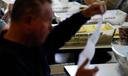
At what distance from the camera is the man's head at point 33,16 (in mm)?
914

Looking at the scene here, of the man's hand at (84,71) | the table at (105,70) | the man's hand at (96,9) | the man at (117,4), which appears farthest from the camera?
the man at (117,4)

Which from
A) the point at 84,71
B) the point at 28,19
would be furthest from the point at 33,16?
the point at 84,71

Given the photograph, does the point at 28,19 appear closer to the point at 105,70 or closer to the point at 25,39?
the point at 25,39

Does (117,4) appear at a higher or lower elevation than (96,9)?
lower

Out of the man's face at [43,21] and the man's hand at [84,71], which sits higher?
the man's face at [43,21]

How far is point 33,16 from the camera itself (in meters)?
0.92

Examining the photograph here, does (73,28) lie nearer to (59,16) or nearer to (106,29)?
(106,29)

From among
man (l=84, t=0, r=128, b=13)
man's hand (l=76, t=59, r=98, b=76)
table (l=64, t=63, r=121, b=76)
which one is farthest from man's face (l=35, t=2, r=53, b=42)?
man (l=84, t=0, r=128, b=13)

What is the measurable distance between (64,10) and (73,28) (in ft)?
3.37

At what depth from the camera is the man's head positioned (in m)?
0.91

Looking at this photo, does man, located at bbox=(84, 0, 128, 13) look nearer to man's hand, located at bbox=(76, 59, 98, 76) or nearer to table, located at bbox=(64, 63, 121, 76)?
table, located at bbox=(64, 63, 121, 76)

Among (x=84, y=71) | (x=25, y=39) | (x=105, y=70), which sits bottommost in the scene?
(x=105, y=70)

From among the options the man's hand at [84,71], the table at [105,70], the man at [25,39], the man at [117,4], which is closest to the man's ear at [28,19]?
the man at [25,39]

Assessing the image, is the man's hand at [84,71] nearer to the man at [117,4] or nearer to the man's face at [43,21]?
the man's face at [43,21]
